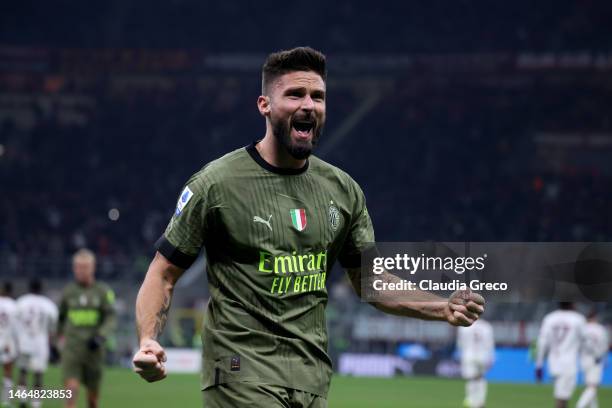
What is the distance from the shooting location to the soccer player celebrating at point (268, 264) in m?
4.09

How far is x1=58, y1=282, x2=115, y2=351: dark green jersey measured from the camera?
13.6m

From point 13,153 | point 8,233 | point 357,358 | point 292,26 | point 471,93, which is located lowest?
point 357,358

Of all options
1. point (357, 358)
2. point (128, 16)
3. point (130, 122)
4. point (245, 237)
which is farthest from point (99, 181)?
point (245, 237)

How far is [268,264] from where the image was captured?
417 cm

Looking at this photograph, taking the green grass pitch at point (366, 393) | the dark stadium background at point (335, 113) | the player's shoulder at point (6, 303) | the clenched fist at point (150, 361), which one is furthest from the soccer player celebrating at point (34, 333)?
the clenched fist at point (150, 361)

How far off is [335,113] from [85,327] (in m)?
25.9

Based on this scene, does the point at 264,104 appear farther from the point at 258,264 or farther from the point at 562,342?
the point at 562,342

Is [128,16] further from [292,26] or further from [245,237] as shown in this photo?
[245,237]

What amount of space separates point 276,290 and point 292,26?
37305mm

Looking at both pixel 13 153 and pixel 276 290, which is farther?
pixel 13 153

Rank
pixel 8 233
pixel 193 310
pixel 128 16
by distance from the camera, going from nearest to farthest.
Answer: pixel 193 310, pixel 8 233, pixel 128 16

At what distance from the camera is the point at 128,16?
42.0 metres

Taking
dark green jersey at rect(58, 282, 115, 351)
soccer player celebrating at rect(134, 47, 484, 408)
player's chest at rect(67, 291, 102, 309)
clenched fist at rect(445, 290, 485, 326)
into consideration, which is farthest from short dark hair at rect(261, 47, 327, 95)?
player's chest at rect(67, 291, 102, 309)

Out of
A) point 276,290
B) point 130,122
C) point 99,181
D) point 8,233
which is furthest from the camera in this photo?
point 130,122
